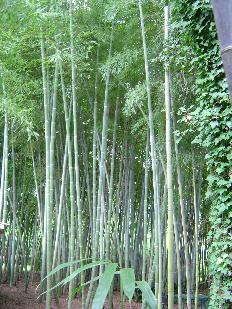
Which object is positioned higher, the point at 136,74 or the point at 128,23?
the point at 128,23

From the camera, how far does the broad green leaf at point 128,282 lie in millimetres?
1021

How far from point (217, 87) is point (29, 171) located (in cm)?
509

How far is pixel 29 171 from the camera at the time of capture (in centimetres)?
762

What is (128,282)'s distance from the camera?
1.06m

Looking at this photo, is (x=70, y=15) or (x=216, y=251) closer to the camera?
(x=216, y=251)

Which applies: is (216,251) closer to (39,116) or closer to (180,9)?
(180,9)

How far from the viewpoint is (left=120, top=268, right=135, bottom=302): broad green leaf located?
1021 millimetres

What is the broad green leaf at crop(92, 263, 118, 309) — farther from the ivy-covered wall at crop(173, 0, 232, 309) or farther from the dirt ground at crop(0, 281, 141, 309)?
the dirt ground at crop(0, 281, 141, 309)

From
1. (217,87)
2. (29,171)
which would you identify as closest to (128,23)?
(217,87)

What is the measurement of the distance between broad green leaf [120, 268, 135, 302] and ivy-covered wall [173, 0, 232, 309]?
2.05 meters

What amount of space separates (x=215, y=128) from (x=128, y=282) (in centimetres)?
227

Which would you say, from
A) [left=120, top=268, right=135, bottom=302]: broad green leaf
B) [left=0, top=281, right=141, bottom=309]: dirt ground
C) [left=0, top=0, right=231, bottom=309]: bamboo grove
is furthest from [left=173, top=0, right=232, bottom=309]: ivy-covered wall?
[left=0, top=281, right=141, bottom=309]: dirt ground

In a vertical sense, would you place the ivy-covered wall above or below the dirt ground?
above

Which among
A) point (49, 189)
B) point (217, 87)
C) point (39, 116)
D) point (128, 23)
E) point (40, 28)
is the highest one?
point (128, 23)
